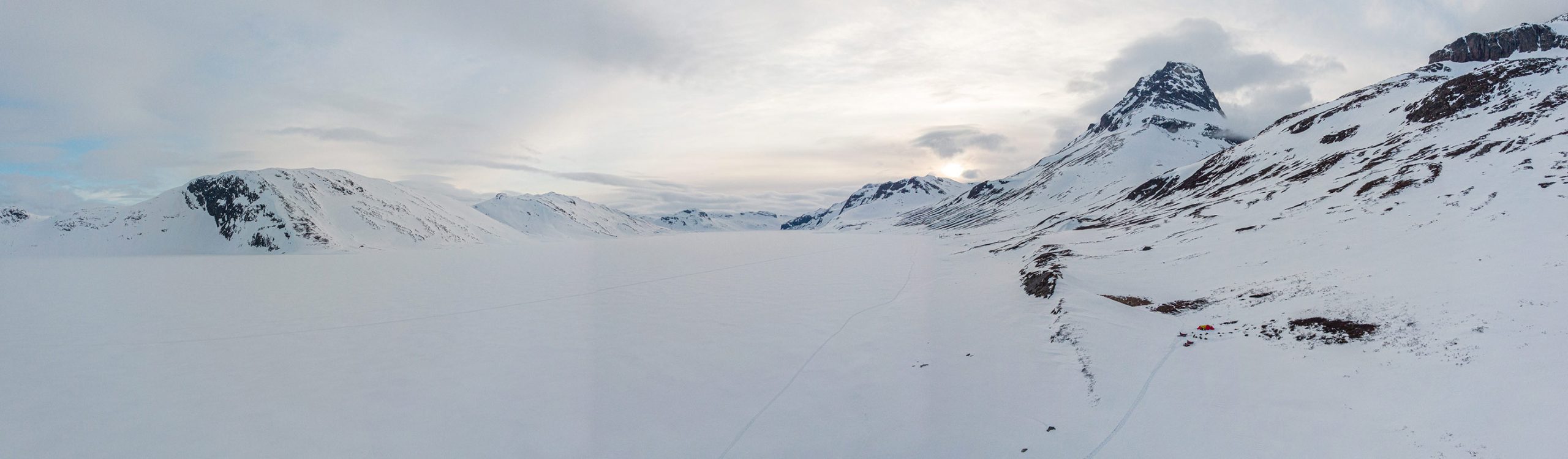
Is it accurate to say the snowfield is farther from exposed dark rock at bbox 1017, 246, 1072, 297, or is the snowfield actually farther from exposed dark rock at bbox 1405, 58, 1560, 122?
exposed dark rock at bbox 1405, 58, 1560, 122

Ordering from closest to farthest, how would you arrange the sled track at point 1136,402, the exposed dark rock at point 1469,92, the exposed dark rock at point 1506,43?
the sled track at point 1136,402 < the exposed dark rock at point 1469,92 < the exposed dark rock at point 1506,43

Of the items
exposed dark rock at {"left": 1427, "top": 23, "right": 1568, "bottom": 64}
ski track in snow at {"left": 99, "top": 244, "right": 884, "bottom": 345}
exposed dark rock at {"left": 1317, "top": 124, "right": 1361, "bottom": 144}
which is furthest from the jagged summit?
ski track in snow at {"left": 99, "top": 244, "right": 884, "bottom": 345}

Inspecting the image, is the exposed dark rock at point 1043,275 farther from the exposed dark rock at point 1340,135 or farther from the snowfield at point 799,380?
the exposed dark rock at point 1340,135

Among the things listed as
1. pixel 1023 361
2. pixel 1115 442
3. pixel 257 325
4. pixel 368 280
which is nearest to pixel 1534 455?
pixel 1115 442

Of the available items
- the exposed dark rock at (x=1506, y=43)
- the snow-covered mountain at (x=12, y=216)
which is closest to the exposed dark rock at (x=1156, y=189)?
the exposed dark rock at (x=1506, y=43)

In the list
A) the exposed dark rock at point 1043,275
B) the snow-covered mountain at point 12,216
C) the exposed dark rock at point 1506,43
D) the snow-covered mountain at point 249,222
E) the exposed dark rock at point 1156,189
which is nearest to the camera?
the exposed dark rock at point 1043,275

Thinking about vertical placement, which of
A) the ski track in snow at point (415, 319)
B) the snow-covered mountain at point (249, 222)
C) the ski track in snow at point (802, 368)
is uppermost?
the snow-covered mountain at point (249, 222)
